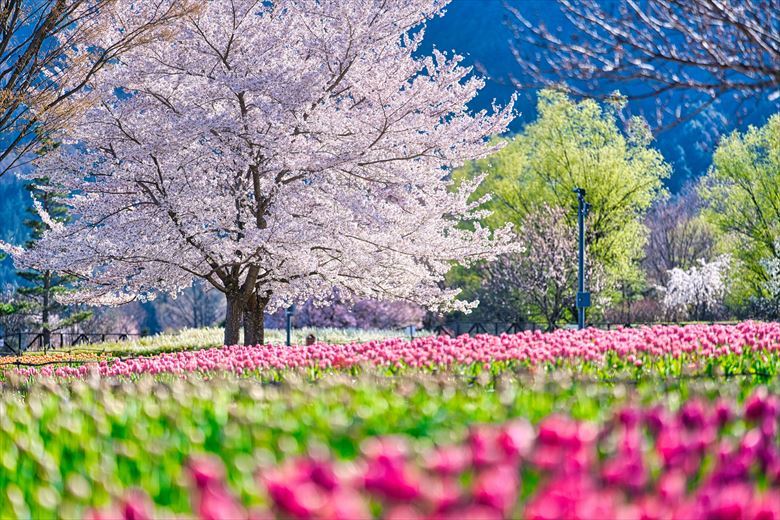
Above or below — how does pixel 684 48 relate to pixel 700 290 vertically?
above

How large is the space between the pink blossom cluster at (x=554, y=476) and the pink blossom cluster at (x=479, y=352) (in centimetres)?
426

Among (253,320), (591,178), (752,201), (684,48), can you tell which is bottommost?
(253,320)

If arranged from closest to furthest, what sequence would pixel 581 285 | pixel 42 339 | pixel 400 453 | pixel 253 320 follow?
pixel 400 453, pixel 253 320, pixel 581 285, pixel 42 339

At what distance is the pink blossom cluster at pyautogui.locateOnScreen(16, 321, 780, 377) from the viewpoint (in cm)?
849

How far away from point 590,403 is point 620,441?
1082mm

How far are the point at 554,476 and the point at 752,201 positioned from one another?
32904mm

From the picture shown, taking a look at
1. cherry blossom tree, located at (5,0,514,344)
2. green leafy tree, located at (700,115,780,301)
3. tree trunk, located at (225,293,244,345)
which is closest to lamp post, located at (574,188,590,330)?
cherry blossom tree, located at (5,0,514,344)

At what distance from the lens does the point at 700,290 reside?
40250mm

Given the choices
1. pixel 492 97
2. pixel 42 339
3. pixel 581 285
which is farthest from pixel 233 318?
pixel 492 97

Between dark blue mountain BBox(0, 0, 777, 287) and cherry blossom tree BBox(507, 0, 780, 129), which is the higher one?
dark blue mountain BBox(0, 0, 777, 287)

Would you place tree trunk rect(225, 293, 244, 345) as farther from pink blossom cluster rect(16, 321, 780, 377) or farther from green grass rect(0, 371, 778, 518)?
green grass rect(0, 371, 778, 518)

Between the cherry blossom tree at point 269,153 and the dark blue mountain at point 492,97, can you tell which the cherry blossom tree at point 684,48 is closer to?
the cherry blossom tree at point 269,153

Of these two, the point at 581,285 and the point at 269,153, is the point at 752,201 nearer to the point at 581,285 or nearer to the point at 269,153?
the point at 581,285

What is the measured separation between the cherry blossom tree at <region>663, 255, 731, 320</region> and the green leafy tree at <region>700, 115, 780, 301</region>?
6359 mm
